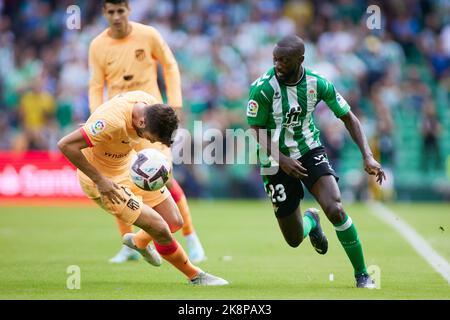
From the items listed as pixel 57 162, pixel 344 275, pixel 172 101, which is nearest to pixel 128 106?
pixel 172 101

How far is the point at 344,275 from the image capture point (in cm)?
964

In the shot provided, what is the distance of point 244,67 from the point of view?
22.0 m

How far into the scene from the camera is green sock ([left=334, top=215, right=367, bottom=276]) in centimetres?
862

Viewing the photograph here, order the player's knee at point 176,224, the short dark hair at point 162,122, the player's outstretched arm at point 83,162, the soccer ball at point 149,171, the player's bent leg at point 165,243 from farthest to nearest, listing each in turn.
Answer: the player's knee at point 176,224
the player's bent leg at point 165,243
the soccer ball at point 149,171
the player's outstretched arm at point 83,162
the short dark hair at point 162,122

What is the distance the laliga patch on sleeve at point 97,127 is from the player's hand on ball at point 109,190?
18.2 inches

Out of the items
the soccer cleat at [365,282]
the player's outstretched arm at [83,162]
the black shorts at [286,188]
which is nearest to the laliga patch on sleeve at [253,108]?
the black shorts at [286,188]

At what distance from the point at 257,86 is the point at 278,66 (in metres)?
0.36

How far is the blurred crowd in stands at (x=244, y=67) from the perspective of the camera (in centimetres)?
2123

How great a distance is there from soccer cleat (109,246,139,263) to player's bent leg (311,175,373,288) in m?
3.25

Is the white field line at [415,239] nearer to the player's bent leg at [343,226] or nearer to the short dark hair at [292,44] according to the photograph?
the player's bent leg at [343,226]

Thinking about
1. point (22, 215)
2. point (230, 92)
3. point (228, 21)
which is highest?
point (228, 21)

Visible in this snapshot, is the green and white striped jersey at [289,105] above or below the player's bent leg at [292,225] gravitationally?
above

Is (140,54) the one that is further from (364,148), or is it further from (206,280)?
(364,148)
